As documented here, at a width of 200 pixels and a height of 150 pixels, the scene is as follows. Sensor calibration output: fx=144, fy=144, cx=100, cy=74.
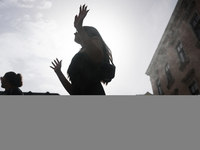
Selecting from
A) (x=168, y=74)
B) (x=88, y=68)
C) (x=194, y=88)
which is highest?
(x=168, y=74)

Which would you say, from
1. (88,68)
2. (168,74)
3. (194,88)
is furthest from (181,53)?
(88,68)

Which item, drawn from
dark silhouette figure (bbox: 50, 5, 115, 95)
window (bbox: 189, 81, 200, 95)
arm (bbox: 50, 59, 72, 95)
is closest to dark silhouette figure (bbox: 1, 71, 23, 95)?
arm (bbox: 50, 59, 72, 95)

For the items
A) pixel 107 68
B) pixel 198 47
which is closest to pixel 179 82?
pixel 198 47

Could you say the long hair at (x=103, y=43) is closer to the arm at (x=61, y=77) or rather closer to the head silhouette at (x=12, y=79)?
the arm at (x=61, y=77)

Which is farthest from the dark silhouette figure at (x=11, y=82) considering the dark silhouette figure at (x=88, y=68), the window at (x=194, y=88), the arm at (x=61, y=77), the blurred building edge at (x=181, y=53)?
the window at (x=194, y=88)

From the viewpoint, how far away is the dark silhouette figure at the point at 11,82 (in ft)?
8.25

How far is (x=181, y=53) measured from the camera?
984cm

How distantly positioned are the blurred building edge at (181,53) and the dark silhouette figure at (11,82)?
28.0ft

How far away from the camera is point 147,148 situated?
51 centimetres

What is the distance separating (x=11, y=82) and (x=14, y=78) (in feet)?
0.31

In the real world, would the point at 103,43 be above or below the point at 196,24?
below

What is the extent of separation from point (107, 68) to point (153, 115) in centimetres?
51

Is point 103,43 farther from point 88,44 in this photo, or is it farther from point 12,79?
point 12,79

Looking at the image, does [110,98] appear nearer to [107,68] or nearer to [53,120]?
[53,120]
